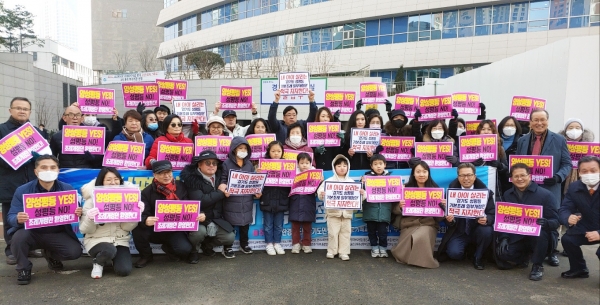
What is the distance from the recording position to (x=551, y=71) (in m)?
9.01

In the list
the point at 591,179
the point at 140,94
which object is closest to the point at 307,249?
the point at 591,179

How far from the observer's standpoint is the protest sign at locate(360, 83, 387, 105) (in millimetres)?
8062

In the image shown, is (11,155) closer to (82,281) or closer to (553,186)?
(82,281)

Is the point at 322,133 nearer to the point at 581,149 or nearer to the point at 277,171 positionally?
the point at 277,171

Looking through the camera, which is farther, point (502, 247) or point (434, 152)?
point (434, 152)

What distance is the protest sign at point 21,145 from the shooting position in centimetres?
525

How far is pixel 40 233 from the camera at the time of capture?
4.95 m

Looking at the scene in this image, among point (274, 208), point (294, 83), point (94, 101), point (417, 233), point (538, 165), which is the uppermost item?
point (294, 83)

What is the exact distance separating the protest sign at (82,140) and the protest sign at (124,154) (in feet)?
1.34

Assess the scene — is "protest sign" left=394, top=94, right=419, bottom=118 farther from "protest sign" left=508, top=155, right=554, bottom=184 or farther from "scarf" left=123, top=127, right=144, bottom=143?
"scarf" left=123, top=127, right=144, bottom=143

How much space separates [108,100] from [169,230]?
10.1ft

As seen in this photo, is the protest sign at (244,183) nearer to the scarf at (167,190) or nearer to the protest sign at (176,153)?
the scarf at (167,190)

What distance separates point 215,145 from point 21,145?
257 centimetres

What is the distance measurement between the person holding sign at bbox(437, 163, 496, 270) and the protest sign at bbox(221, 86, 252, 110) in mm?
4143
